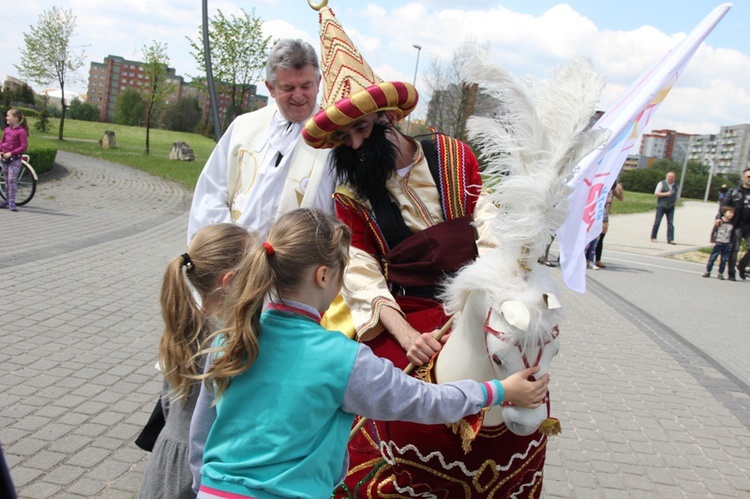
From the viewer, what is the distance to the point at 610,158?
133 inches

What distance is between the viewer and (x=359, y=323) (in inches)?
109

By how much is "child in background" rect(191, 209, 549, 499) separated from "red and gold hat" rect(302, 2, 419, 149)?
76 cm

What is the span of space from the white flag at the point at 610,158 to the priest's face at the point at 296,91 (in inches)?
54.5

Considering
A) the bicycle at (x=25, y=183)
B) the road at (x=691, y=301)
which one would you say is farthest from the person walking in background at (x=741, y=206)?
the bicycle at (x=25, y=183)

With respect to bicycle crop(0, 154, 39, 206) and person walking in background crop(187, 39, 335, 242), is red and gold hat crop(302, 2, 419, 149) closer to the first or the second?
person walking in background crop(187, 39, 335, 242)

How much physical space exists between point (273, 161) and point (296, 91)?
1.21 feet

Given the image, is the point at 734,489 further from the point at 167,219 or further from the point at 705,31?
the point at 167,219

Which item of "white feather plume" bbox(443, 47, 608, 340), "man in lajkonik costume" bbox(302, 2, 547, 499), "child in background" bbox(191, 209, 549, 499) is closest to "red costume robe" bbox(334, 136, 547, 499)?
"man in lajkonik costume" bbox(302, 2, 547, 499)

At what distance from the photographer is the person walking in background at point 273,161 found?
10.8 ft

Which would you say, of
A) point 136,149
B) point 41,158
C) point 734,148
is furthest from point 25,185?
point 734,148

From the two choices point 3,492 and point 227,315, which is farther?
point 227,315

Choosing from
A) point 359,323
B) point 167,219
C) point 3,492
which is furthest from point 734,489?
point 167,219

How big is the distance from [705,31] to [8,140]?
12.5 meters

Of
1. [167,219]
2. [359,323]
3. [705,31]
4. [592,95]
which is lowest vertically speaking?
[167,219]
